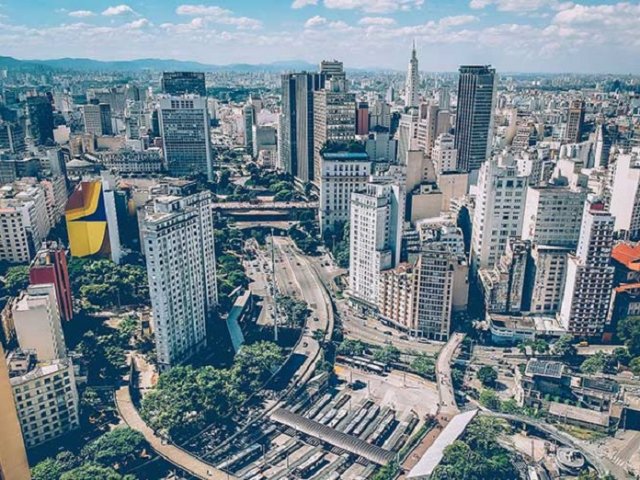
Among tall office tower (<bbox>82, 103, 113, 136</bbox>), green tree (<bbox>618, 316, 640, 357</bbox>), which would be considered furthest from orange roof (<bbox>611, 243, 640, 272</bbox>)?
tall office tower (<bbox>82, 103, 113, 136</bbox>)

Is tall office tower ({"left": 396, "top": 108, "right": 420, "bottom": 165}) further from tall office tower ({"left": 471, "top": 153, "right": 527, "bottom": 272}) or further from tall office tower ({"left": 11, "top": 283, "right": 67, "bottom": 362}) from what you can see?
tall office tower ({"left": 11, "top": 283, "right": 67, "bottom": 362})

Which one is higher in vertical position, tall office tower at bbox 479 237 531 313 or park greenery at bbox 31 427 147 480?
tall office tower at bbox 479 237 531 313

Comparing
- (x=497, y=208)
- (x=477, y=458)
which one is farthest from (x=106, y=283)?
(x=497, y=208)

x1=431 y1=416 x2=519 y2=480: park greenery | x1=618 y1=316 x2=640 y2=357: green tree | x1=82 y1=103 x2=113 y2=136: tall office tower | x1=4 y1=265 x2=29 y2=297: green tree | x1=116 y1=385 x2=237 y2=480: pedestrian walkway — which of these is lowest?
x1=116 y1=385 x2=237 y2=480: pedestrian walkway

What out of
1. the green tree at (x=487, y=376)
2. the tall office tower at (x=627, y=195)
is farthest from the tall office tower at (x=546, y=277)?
the tall office tower at (x=627, y=195)

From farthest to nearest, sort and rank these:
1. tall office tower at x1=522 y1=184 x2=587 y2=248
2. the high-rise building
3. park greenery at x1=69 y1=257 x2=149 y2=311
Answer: the high-rise building
park greenery at x1=69 y1=257 x2=149 y2=311
tall office tower at x1=522 y1=184 x2=587 y2=248

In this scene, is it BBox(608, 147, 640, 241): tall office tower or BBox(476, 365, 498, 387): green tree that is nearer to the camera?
BBox(476, 365, 498, 387): green tree

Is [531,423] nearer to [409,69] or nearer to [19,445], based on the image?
[19,445]

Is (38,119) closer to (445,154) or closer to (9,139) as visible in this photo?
(9,139)

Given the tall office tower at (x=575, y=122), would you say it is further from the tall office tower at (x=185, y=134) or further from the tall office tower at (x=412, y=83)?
the tall office tower at (x=185, y=134)
